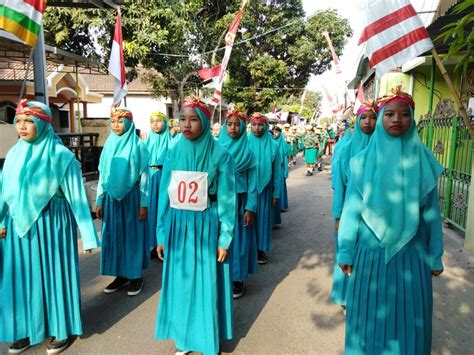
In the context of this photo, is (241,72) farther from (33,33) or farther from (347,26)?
(33,33)

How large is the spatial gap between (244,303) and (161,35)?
431 inches

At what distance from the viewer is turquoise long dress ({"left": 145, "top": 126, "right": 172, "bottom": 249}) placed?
5.26 metres

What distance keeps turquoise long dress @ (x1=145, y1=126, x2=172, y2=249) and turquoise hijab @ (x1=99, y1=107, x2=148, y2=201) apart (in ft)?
3.45

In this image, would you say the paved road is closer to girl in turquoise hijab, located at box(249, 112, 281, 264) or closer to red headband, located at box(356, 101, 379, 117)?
girl in turquoise hijab, located at box(249, 112, 281, 264)

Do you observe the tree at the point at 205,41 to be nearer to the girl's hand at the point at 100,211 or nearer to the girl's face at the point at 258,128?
the girl's face at the point at 258,128

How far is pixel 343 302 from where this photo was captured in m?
3.73

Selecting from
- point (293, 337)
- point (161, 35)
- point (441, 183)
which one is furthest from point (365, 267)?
point (161, 35)

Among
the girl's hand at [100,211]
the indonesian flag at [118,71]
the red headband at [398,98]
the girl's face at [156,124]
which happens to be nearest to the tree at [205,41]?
the indonesian flag at [118,71]

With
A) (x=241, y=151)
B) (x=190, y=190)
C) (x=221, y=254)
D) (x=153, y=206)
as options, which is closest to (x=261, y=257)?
(x=153, y=206)

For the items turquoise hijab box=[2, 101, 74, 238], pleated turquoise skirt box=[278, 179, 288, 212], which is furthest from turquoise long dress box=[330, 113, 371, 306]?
pleated turquoise skirt box=[278, 179, 288, 212]

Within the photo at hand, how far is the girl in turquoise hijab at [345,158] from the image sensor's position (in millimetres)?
3572

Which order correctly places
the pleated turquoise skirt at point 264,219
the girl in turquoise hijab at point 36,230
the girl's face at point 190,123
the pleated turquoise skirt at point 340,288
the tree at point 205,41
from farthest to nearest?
the tree at point 205,41 < the pleated turquoise skirt at point 264,219 < the pleated turquoise skirt at point 340,288 < the girl in turquoise hijab at point 36,230 < the girl's face at point 190,123

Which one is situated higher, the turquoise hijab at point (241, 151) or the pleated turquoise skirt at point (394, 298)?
the turquoise hijab at point (241, 151)

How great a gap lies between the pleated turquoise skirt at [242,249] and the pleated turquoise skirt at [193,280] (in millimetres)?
1236
